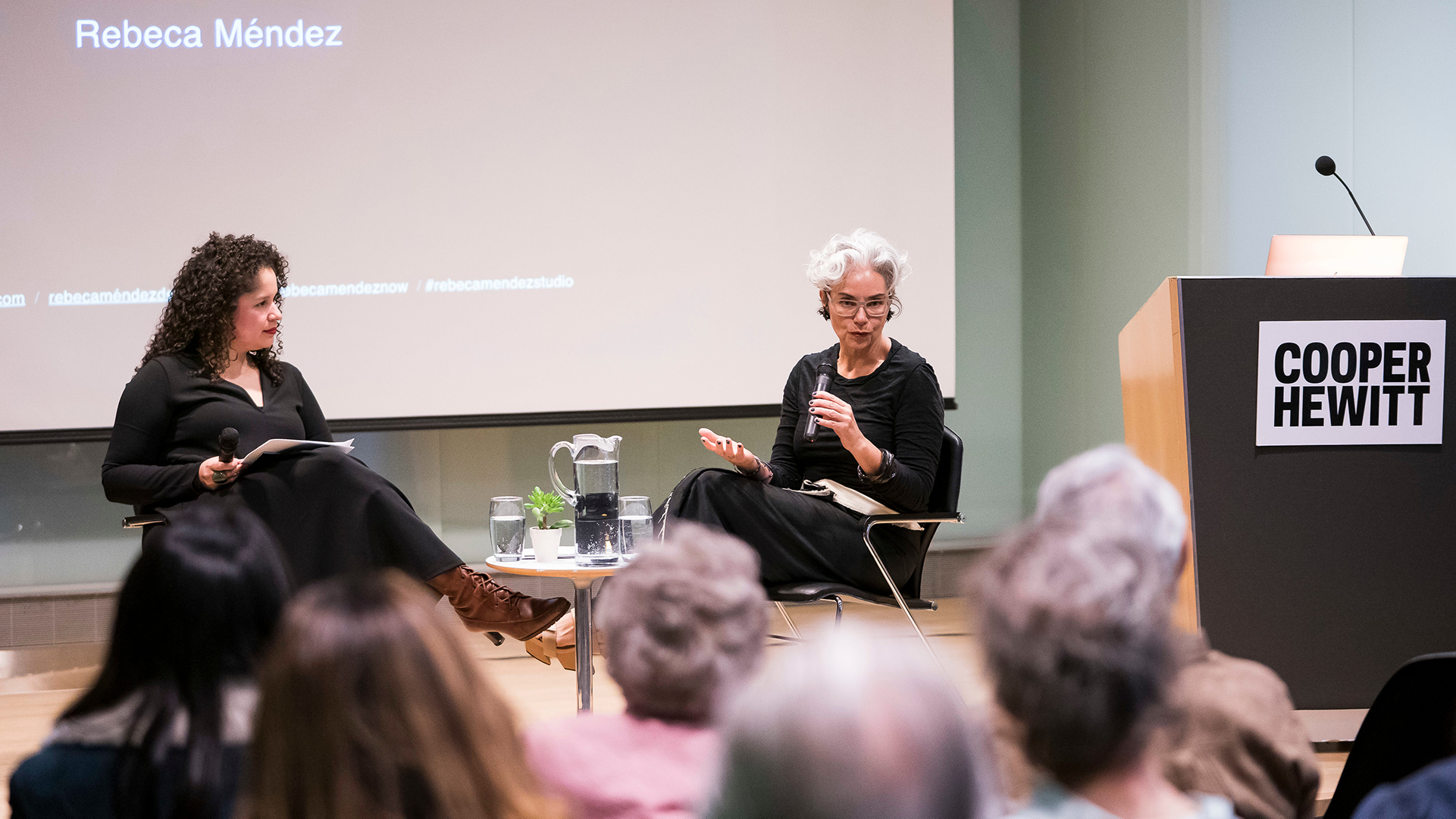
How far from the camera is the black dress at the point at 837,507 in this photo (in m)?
2.86

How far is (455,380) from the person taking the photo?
169 inches

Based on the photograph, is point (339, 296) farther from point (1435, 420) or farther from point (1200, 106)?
point (1435, 420)

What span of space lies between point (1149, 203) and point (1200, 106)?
0.43 metres

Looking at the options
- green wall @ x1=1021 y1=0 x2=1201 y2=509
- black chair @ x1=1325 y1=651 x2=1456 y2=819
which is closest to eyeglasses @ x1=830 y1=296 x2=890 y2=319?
green wall @ x1=1021 y1=0 x2=1201 y2=509

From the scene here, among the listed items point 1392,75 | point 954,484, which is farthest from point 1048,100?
point 954,484

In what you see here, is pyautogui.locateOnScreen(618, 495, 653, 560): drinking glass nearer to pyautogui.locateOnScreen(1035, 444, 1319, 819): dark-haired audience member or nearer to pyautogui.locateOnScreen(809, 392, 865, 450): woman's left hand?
pyautogui.locateOnScreen(809, 392, 865, 450): woman's left hand

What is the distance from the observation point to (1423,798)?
2.89 ft

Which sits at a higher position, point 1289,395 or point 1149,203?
point 1149,203

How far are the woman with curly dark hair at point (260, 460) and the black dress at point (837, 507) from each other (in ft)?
1.60

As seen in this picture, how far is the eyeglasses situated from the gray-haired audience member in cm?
246

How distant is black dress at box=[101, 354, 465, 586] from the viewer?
2652mm

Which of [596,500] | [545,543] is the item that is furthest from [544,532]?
[596,500]

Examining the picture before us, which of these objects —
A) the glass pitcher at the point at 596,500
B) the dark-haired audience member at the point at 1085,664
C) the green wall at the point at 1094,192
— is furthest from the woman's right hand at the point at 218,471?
the green wall at the point at 1094,192

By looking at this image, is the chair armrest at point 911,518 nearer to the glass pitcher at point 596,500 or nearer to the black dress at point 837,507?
the black dress at point 837,507
